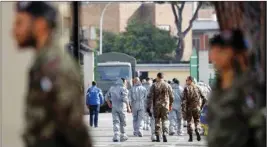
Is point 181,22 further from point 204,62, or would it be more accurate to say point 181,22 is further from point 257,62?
point 257,62

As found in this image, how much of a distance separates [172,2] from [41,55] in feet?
4.30

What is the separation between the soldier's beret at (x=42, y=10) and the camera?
883cm

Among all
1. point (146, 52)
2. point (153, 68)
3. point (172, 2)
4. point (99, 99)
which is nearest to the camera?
point (172, 2)

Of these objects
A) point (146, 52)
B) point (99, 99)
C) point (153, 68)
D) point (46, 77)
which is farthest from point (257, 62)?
point (153, 68)

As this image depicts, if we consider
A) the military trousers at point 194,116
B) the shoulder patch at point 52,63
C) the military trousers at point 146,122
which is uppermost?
the shoulder patch at point 52,63

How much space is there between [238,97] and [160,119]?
24.2ft

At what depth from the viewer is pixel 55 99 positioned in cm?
872

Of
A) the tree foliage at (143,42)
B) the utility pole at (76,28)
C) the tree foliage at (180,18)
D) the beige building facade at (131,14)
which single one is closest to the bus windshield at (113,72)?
the tree foliage at (143,42)

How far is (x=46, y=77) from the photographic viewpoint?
8742mm

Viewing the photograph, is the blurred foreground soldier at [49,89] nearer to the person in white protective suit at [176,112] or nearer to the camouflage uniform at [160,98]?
the camouflage uniform at [160,98]

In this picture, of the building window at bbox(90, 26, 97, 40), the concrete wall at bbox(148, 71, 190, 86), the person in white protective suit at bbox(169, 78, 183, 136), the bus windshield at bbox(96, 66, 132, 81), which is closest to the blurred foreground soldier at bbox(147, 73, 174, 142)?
the person in white protective suit at bbox(169, 78, 183, 136)

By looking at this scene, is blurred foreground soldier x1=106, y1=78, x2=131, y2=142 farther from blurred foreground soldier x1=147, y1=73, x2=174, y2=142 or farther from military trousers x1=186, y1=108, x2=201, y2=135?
military trousers x1=186, y1=108, x2=201, y2=135

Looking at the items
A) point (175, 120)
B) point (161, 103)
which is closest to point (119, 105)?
point (161, 103)

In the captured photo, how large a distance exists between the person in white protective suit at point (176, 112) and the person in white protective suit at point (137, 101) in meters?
0.49
